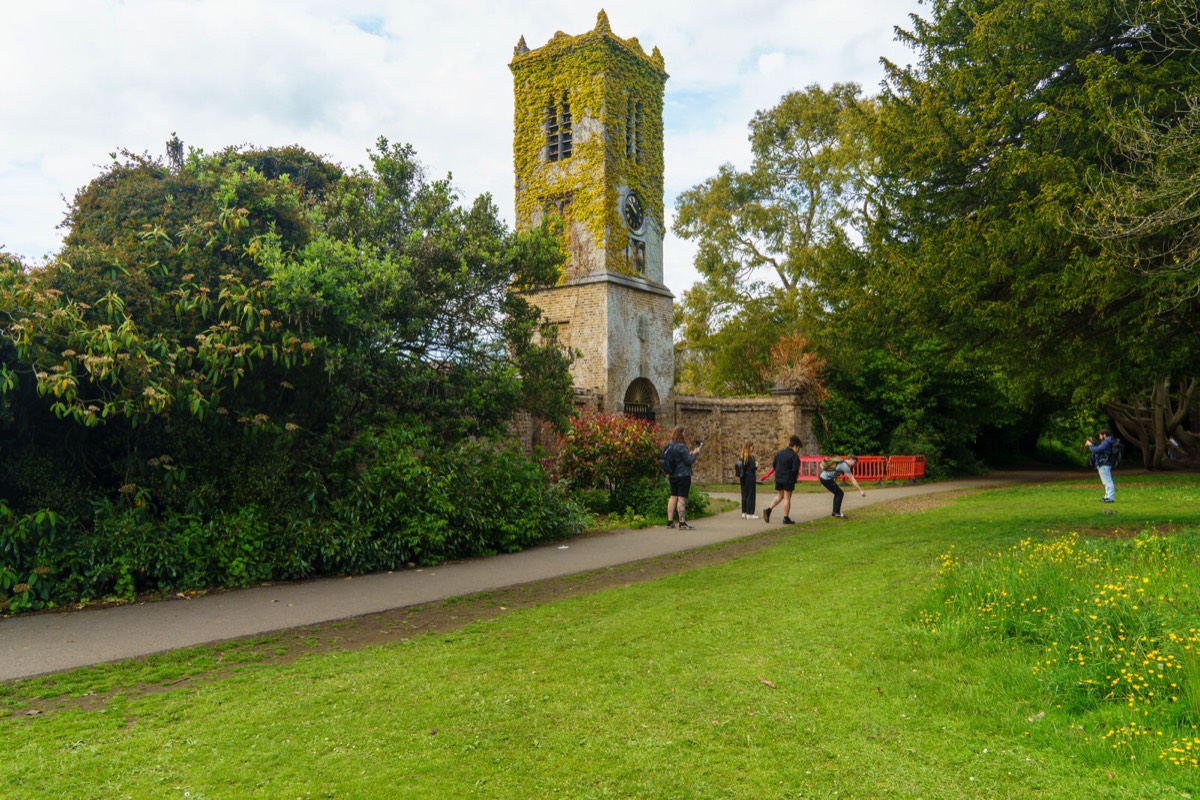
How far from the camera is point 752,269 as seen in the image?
3628 centimetres

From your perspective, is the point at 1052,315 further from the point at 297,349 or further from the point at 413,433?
the point at 297,349

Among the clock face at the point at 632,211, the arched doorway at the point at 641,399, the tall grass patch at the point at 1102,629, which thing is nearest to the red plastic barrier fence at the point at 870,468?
the arched doorway at the point at 641,399

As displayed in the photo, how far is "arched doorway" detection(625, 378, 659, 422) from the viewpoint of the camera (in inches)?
1016

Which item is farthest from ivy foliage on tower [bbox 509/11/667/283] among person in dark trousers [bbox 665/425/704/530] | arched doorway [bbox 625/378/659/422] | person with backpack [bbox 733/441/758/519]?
person in dark trousers [bbox 665/425/704/530]

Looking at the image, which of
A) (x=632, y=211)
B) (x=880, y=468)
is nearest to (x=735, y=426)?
(x=880, y=468)

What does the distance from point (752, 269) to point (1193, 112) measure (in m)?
28.1

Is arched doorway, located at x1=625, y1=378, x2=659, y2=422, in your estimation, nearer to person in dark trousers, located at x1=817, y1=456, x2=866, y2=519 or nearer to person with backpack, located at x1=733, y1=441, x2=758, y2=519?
person with backpack, located at x1=733, y1=441, x2=758, y2=519

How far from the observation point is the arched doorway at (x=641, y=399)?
25.8 m

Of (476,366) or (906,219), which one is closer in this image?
(906,219)

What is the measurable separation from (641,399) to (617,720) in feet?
72.9

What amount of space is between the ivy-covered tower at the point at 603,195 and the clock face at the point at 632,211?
1.3 inches

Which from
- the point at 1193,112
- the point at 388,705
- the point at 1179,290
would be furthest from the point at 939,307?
the point at 388,705

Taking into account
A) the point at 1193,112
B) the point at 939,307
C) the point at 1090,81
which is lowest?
the point at 939,307

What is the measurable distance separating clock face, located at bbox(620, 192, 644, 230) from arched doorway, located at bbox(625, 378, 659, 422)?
5036 millimetres
